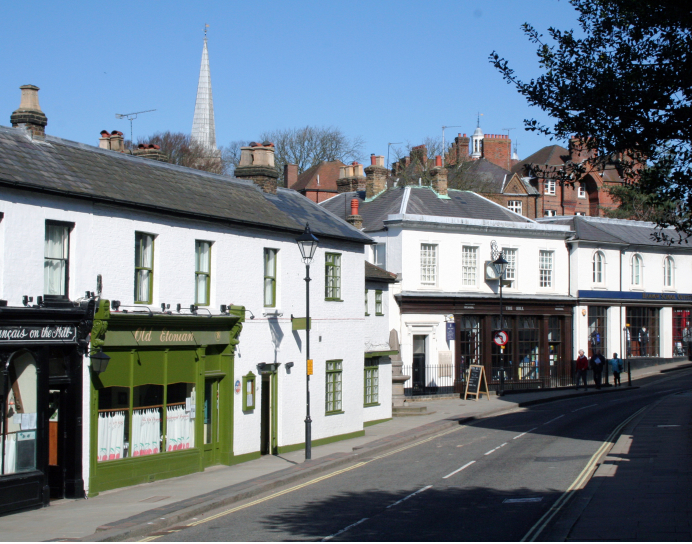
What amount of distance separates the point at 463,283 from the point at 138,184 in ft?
82.1

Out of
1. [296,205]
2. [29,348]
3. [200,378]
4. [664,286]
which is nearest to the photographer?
[29,348]

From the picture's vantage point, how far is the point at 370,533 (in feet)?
40.2

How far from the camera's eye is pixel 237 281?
72.3 feet

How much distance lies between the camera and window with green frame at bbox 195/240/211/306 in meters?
20.8

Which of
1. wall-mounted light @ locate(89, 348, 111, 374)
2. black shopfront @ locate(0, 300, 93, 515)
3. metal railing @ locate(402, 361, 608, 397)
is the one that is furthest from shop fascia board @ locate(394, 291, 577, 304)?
black shopfront @ locate(0, 300, 93, 515)

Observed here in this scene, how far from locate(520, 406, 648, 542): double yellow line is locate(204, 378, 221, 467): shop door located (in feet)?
31.1

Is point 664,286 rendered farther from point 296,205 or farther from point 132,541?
point 132,541

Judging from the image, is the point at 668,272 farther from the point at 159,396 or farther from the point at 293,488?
the point at 159,396

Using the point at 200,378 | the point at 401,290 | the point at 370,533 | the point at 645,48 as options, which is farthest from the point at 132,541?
the point at 401,290

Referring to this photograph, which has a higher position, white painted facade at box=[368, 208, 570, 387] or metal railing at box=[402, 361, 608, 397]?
white painted facade at box=[368, 208, 570, 387]

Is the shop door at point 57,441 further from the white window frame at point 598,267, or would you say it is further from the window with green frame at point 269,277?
the white window frame at point 598,267

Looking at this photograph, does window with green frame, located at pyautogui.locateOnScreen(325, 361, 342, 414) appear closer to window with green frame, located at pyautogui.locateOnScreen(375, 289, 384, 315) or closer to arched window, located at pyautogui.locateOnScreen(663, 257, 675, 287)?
window with green frame, located at pyautogui.locateOnScreen(375, 289, 384, 315)

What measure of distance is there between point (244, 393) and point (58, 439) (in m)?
6.22

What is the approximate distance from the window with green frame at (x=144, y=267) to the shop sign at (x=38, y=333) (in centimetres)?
231
